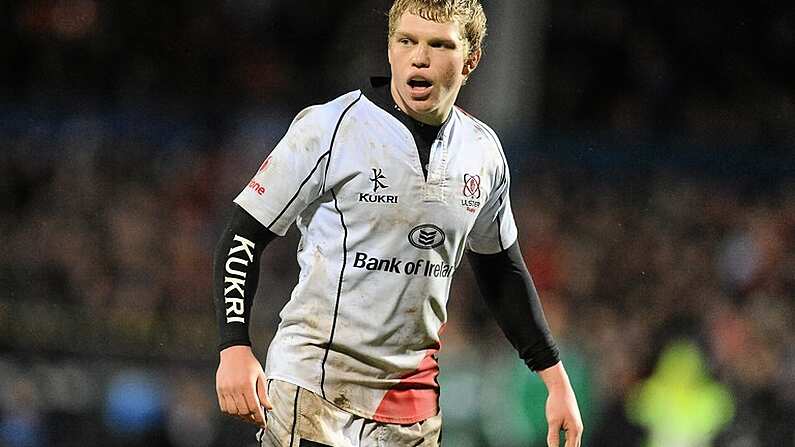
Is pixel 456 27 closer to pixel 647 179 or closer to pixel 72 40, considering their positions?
pixel 647 179

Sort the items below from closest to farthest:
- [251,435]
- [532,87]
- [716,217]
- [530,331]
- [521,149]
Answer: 1. [530,331]
2. [251,435]
3. [716,217]
4. [521,149]
5. [532,87]

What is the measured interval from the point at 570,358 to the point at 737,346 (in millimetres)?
1071

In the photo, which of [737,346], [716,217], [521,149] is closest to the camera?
[737,346]

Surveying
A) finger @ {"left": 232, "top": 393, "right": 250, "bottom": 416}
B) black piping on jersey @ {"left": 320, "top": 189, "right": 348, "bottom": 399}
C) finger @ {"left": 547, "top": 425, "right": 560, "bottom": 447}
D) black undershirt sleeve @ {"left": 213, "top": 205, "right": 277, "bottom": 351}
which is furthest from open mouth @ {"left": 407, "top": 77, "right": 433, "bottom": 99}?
finger @ {"left": 547, "top": 425, "right": 560, "bottom": 447}

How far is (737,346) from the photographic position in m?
9.21

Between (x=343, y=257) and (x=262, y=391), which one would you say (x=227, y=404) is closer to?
(x=262, y=391)

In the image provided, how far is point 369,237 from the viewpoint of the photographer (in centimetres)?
417

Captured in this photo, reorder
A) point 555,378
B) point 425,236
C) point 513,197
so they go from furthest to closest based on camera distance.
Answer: point 513,197
point 555,378
point 425,236

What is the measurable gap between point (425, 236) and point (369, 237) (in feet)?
0.52

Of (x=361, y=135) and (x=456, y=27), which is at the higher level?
(x=456, y=27)

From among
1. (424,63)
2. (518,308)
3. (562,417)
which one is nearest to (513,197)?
(518,308)

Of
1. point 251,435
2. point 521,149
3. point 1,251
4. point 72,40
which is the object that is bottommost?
point 251,435

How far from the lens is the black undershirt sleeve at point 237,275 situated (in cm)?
407

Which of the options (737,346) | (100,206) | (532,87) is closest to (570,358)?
(737,346)
